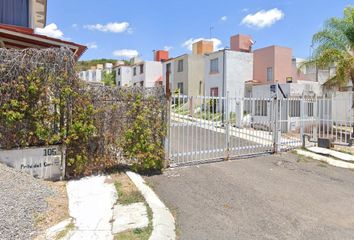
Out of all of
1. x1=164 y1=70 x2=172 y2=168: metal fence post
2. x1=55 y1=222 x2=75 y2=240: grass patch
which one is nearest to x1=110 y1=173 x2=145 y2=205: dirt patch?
x1=55 y1=222 x2=75 y2=240: grass patch

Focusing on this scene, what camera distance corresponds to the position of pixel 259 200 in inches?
253

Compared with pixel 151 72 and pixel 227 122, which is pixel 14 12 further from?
pixel 151 72

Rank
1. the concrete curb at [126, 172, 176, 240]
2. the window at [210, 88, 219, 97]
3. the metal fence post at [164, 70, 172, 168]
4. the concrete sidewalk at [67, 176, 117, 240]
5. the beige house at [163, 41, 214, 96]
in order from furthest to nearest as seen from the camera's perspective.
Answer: the beige house at [163, 41, 214, 96]
the window at [210, 88, 219, 97]
the metal fence post at [164, 70, 172, 168]
the concrete sidewalk at [67, 176, 117, 240]
the concrete curb at [126, 172, 176, 240]

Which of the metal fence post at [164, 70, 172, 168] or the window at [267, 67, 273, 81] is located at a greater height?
the window at [267, 67, 273, 81]

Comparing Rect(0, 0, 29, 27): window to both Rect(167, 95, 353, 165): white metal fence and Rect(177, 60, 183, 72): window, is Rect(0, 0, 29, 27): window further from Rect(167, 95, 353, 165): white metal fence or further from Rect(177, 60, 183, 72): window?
Rect(177, 60, 183, 72): window

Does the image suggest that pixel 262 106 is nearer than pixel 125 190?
No

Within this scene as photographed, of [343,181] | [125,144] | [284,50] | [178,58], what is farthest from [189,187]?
[178,58]

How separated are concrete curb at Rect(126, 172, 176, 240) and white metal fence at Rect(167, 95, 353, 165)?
7.54 ft

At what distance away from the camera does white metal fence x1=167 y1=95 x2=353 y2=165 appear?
928cm

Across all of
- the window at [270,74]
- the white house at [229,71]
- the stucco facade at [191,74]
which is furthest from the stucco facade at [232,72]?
the stucco facade at [191,74]

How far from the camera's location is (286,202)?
20.8ft

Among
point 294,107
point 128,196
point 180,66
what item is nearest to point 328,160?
point 294,107

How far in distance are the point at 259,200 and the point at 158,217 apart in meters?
2.46

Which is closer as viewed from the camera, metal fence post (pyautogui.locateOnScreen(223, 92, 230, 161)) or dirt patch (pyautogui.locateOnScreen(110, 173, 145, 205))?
dirt patch (pyautogui.locateOnScreen(110, 173, 145, 205))
